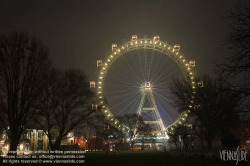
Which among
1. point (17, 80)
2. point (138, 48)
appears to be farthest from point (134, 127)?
point (17, 80)

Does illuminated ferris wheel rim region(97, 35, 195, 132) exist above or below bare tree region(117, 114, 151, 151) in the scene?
above

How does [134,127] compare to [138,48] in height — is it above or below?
below

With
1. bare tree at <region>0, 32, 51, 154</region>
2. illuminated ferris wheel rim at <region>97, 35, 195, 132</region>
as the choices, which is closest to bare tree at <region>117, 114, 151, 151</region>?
illuminated ferris wheel rim at <region>97, 35, 195, 132</region>

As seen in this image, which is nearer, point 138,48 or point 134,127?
point 138,48

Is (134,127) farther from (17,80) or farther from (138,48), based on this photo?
(17,80)

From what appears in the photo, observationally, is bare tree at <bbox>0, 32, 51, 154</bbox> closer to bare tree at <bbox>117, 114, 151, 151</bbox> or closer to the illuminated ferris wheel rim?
the illuminated ferris wheel rim

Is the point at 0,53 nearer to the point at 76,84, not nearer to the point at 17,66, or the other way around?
the point at 17,66

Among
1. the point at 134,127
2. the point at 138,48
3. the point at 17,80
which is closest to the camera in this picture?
the point at 17,80

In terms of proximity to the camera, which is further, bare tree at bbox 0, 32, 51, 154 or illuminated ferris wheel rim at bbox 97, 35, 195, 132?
illuminated ferris wheel rim at bbox 97, 35, 195, 132

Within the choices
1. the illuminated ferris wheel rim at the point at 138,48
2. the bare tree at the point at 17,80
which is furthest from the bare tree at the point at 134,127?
the bare tree at the point at 17,80

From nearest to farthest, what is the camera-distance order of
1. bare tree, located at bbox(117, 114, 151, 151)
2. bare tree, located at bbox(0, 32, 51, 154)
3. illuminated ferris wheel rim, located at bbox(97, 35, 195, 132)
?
bare tree, located at bbox(0, 32, 51, 154)
illuminated ferris wheel rim, located at bbox(97, 35, 195, 132)
bare tree, located at bbox(117, 114, 151, 151)

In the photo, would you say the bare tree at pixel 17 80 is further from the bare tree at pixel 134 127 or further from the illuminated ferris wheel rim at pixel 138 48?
the bare tree at pixel 134 127

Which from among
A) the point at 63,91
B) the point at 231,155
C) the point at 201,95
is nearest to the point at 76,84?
the point at 63,91

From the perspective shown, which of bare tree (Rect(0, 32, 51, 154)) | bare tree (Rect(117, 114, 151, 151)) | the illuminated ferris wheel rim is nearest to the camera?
bare tree (Rect(0, 32, 51, 154))
